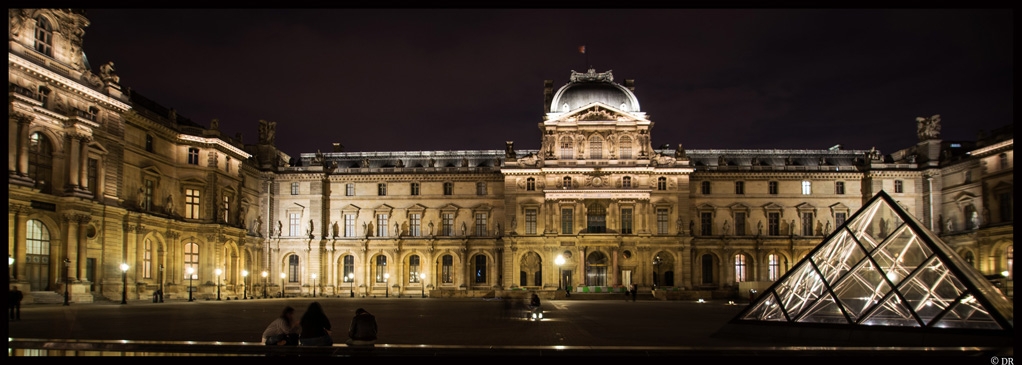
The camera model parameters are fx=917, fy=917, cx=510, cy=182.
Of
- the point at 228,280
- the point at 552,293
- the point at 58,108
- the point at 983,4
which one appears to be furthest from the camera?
the point at 552,293

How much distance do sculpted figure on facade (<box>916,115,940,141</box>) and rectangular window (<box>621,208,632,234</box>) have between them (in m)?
25.2

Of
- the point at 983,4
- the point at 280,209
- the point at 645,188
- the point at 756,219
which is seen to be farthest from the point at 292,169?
the point at 983,4

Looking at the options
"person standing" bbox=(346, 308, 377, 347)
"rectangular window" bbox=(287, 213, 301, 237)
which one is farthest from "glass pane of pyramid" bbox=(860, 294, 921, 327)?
"rectangular window" bbox=(287, 213, 301, 237)

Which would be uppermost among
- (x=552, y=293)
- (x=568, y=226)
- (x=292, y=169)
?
(x=292, y=169)

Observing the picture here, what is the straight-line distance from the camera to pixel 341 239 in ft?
249

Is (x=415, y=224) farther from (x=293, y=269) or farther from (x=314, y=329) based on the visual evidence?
(x=314, y=329)

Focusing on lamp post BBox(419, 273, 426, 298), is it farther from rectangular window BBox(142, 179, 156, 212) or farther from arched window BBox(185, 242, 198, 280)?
rectangular window BBox(142, 179, 156, 212)

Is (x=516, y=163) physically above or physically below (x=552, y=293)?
above

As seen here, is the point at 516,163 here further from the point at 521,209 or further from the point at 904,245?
the point at 904,245

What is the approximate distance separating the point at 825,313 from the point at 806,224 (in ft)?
185

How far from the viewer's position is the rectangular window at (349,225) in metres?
76.9

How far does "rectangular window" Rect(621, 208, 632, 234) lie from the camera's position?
71.9 m

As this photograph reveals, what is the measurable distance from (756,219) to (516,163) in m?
20.5

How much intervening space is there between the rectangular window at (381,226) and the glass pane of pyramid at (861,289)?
188 ft
